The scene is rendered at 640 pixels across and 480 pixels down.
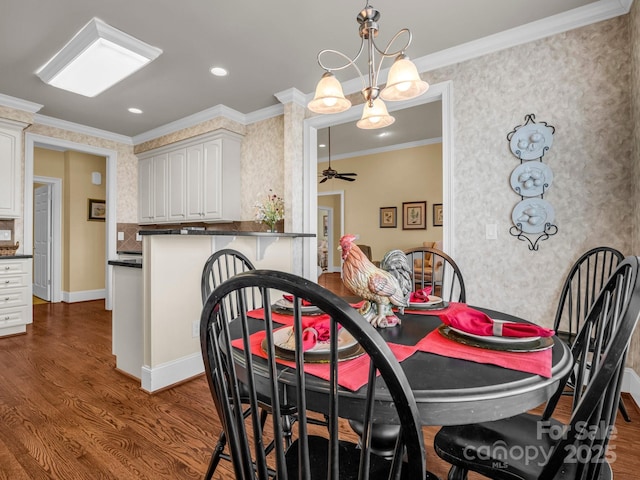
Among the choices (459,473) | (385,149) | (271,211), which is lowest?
(459,473)

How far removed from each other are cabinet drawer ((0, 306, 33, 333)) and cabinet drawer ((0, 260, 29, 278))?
38 centimetres

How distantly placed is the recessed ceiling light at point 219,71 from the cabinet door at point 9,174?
8.38ft

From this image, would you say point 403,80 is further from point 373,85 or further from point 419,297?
point 419,297

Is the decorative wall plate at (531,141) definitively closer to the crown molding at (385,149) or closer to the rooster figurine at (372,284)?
the rooster figurine at (372,284)

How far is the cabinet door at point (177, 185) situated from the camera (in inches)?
176

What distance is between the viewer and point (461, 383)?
2.47ft

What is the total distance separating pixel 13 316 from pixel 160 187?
2188 mm

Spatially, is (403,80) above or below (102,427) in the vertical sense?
above

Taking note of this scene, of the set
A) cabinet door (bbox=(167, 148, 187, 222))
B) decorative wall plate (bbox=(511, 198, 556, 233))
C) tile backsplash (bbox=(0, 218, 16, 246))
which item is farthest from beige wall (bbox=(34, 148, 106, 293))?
decorative wall plate (bbox=(511, 198, 556, 233))

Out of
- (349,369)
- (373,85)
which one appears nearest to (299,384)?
(349,369)

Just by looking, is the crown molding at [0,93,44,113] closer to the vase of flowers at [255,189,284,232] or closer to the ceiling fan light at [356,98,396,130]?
the vase of flowers at [255,189,284,232]

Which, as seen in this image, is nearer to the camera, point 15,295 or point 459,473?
point 459,473

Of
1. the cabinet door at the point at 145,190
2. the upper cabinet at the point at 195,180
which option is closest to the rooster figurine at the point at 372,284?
the upper cabinet at the point at 195,180

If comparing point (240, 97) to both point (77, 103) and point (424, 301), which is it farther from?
point (424, 301)
